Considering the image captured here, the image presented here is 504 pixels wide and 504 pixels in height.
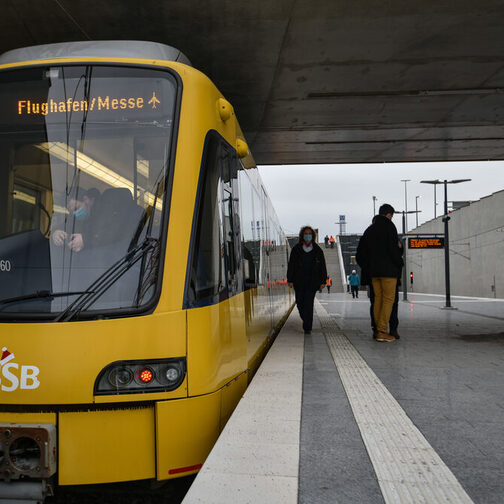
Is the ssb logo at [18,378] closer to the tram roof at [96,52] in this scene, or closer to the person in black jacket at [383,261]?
the tram roof at [96,52]

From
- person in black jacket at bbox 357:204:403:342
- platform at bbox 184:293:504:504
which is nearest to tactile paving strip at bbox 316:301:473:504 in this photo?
platform at bbox 184:293:504:504

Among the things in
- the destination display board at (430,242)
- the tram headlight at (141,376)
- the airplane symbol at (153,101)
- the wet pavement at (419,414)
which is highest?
the airplane symbol at (153,101)

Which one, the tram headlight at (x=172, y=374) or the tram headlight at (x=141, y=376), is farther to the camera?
the tram headlight at (x=172, y=374)

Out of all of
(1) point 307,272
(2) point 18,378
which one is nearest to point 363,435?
(2) point 18,378

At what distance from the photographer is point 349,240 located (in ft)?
282

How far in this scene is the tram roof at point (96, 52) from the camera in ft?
13.6

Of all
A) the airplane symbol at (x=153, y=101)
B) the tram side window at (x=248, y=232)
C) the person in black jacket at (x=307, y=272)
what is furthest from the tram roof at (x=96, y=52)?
the person in black jacket at (x=307, y=272)

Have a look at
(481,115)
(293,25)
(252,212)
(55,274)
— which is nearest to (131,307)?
(55,274)

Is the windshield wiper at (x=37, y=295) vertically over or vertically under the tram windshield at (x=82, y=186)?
under

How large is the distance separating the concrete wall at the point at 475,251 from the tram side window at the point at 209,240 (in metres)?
35.5

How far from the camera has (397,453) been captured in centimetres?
337

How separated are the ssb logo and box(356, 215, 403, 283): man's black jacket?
20.0ft

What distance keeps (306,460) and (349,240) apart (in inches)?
3307

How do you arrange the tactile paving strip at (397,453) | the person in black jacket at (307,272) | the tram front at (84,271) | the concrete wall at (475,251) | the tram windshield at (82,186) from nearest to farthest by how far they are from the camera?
the tactile paving strip at (397,453), the tram front at (84,271), the tram windshield at (82,186), the person in black jacket at (307,272), the concrete wall at (475,251)
